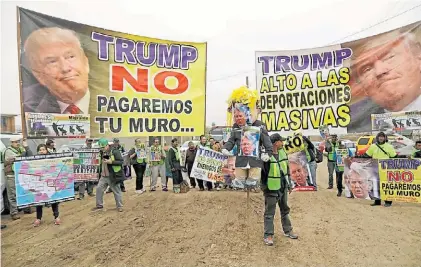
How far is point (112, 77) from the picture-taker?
8070 millimetres

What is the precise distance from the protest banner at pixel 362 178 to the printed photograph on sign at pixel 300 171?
1.51m

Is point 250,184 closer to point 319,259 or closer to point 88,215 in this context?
point 319,259

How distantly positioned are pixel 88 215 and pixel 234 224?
3690 millimetres

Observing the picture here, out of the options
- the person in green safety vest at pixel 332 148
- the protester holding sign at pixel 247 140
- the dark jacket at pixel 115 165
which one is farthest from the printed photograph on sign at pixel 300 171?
the dark jacket at pixel 115 165

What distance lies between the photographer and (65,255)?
5.41 meters

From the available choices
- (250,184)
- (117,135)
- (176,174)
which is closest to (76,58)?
(117,135)

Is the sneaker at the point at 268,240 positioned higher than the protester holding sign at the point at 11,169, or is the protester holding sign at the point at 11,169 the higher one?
the protester holding sign at the point at 11,169

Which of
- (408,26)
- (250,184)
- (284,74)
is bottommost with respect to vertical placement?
(250,184)

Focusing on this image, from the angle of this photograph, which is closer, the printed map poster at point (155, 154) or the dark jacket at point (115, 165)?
the dark jacket at point (115, 165)

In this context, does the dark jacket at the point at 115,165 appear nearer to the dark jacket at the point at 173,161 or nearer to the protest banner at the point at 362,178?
the dark jacket at the point at 173,161

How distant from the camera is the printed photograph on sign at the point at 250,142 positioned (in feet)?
20.0

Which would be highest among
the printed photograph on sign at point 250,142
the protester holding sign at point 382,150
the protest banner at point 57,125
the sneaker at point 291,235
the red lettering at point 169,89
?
the red lettering at point 169,89

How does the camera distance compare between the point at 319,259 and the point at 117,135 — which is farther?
the point at 117,135

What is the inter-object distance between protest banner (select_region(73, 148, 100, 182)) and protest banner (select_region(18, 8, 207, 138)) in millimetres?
3241
